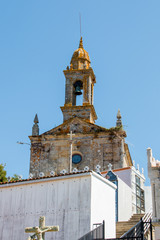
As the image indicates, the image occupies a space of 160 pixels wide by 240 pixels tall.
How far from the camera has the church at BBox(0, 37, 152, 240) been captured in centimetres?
2261

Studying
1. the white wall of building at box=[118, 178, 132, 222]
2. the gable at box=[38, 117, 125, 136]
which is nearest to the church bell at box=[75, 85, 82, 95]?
the gable at box=[38, 117, 125, 136]

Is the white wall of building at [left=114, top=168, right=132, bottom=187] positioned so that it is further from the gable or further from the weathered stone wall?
the gable

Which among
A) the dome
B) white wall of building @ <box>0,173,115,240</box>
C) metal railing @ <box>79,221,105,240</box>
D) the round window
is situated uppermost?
the dome

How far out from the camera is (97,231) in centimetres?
1916

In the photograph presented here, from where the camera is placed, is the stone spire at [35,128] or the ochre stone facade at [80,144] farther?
the stone spire at [35,128]

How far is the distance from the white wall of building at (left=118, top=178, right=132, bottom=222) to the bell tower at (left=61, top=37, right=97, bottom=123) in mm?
15524

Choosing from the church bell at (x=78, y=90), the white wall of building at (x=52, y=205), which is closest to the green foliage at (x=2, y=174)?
the church bell at (x=78, y=90)

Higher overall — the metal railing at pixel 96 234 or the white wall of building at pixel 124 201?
the white wall of building at pixel 124 201

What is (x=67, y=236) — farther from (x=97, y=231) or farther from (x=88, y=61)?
(x=88, y=61)

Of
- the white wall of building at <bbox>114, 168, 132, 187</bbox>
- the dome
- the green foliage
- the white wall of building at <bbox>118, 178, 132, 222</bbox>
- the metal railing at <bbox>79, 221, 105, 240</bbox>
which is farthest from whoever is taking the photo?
the dome

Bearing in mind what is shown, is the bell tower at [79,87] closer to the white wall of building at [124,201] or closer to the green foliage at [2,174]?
the green foliage at [2,174]

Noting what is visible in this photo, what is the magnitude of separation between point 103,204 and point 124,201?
7.30 meters

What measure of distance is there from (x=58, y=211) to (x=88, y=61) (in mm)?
29297

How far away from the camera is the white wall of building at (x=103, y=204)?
22.6 metres
